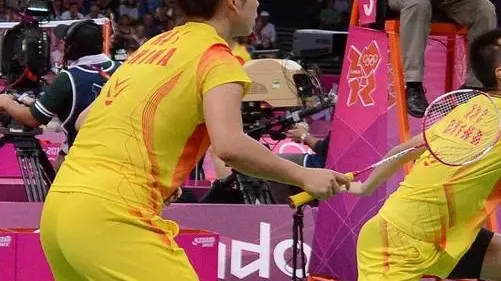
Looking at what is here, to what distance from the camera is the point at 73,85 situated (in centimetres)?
731

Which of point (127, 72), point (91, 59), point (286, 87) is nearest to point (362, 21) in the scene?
point (91, 59)

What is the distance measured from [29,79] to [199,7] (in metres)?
5.24

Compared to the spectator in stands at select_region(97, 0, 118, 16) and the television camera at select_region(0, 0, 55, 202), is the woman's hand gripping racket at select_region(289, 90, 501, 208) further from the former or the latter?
the spectator in stands at select_region(97, 0, 118, 16)

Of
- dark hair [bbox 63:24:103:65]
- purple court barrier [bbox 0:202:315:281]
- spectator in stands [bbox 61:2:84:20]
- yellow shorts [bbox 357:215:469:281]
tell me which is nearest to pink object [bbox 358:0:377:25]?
purple court barrier [bbox 0:202:315:281]

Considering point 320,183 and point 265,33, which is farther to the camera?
point 265,33

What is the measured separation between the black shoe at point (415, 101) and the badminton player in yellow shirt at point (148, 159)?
3379mm

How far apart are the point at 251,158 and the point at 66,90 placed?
4002 millimetres

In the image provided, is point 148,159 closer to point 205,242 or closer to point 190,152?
point 190,152

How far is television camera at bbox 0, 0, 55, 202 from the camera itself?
8336 mm

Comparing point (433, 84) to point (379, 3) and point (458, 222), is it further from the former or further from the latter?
point (458, 222)

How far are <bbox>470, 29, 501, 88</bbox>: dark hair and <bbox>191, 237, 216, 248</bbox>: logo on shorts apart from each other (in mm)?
1869

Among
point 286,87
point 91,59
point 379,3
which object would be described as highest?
point 379,3

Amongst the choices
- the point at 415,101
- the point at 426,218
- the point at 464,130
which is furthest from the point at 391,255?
the point at 415,101

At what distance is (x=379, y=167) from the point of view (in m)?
5.45
